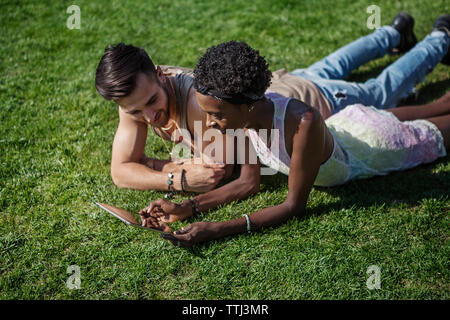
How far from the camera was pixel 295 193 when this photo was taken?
11.8 feet

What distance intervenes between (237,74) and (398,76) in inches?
110

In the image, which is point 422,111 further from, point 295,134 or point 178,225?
point 178,225

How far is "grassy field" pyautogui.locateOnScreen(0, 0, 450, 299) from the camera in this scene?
10.8 ft

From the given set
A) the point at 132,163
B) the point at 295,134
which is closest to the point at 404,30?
the point at 295,134

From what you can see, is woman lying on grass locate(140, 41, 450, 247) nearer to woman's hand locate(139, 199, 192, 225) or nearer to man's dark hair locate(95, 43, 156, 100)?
woman's hand locate(139, 199, 192, 225)

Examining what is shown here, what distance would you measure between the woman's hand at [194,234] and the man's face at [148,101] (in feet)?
3.26

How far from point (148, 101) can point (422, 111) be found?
2799 mm

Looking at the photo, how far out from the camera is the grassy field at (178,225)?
10.8ft

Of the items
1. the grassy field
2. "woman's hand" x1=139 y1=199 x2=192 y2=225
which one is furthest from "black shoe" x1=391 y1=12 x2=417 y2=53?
"woman's hand" x1=139 y1=199 x2=192 y2=225

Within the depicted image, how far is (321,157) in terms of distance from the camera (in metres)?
3.50

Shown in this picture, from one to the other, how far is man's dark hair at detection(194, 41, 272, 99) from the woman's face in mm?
96

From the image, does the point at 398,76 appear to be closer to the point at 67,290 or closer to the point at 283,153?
the point at 283,153

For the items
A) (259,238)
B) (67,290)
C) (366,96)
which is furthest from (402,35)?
(67,290)
